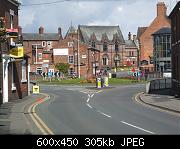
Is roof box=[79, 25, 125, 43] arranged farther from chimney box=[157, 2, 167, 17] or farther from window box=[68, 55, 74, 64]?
window box=[68, 55, 74, 64]

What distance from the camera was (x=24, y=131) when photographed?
17.5 metres

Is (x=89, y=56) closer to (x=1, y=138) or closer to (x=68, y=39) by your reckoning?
(x=68, y=39)

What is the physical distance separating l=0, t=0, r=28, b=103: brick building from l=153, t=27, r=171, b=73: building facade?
2108 inches

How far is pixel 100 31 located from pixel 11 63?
93.6 metres

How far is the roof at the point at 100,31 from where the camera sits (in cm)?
12306

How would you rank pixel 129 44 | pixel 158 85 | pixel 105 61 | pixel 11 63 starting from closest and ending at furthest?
pixel 11 63 → pixel 158 85 → pixel 105 61 → pixel 129 44

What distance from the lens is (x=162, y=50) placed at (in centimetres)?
8994

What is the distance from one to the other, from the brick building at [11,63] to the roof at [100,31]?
85.6m

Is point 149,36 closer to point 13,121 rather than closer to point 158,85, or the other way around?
point 158,85

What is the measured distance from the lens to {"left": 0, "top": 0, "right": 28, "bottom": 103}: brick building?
3031cm

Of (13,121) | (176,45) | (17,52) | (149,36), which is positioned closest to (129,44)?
(149,36)

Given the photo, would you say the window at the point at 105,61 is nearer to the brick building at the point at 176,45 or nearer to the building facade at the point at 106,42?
the building facade at the point at 106,42

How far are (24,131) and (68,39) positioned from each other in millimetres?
80129

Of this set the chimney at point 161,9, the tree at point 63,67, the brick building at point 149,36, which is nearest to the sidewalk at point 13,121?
the tree at point 63,67
